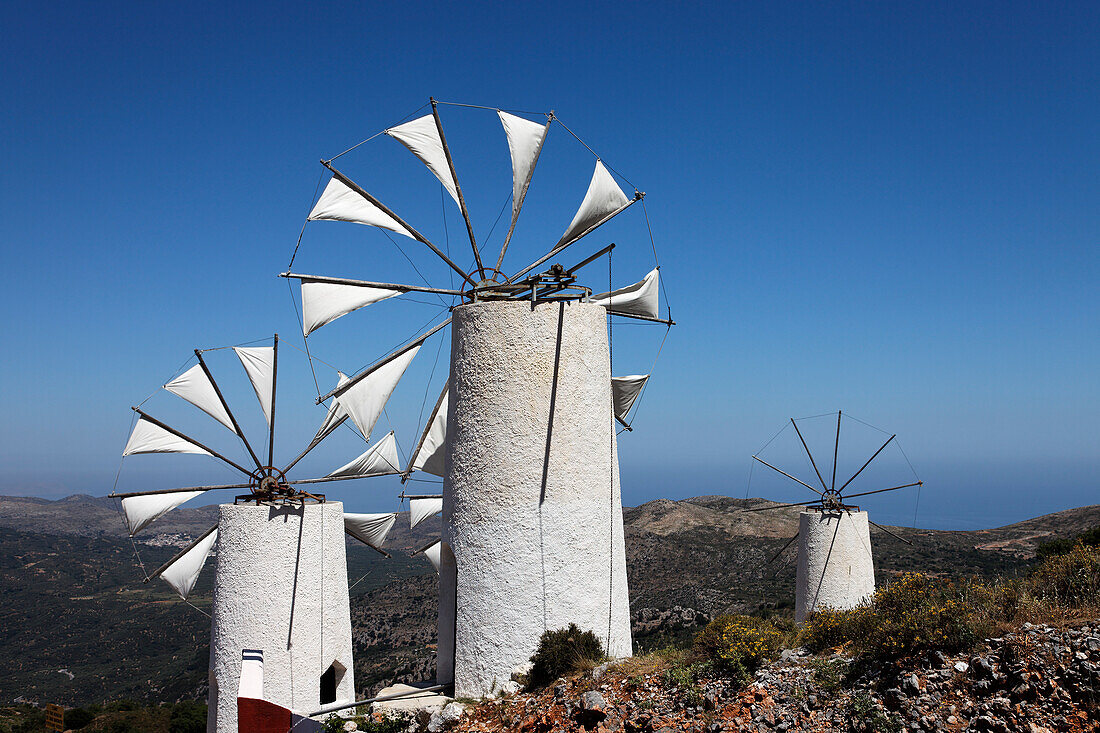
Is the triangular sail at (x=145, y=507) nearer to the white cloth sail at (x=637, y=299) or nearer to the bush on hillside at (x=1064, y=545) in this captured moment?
the white cloth sail at (x=637, y=299)

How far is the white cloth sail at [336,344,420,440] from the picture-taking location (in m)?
12.4

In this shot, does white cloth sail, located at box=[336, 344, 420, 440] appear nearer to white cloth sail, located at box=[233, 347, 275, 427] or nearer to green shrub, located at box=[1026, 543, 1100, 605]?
white cloth sail, located at box=[233, 347, 275, 427]

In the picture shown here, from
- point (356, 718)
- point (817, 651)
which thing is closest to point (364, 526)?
point (356, 718)

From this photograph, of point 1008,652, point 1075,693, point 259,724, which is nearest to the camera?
point 1075,693

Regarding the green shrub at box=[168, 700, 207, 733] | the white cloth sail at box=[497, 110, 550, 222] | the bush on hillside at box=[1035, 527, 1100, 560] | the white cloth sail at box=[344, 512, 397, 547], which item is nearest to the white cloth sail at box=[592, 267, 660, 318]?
the white cloth sail at box=[497, 110, 550, 222]

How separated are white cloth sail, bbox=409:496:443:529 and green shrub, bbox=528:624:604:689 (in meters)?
6.32

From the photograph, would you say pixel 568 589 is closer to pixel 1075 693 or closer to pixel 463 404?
pixel 463 404

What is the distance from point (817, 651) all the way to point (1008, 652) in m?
1.97

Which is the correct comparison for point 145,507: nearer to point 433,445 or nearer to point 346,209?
point 433,445

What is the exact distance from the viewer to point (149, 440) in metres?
15.1

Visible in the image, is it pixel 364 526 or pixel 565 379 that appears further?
pixel 364 526

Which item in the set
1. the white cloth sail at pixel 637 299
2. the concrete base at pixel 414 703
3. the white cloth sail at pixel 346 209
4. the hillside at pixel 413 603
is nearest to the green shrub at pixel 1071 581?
the white cloth sail at pixel 637 299

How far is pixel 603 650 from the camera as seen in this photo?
394 inches

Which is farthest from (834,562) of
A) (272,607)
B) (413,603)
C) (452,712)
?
(413,603)
